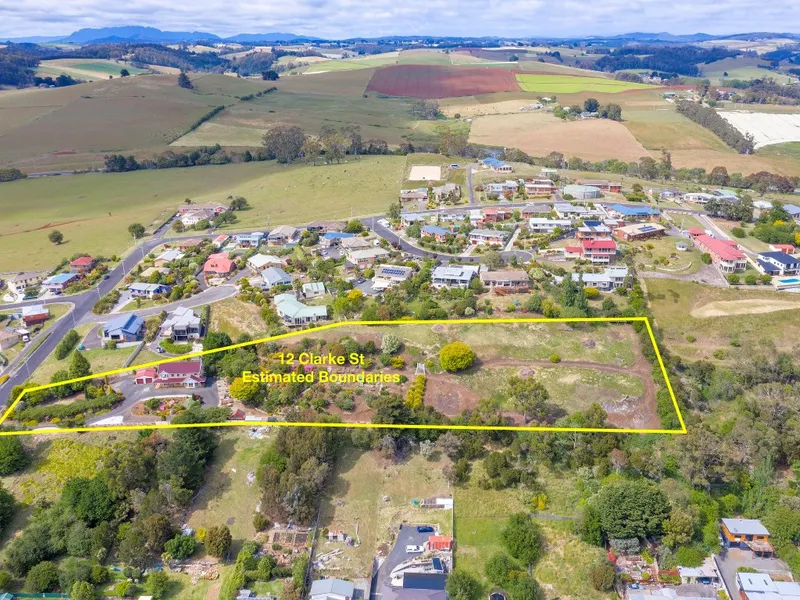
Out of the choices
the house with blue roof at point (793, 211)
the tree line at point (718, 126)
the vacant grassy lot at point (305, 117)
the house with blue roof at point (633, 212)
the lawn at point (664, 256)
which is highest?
the tree line at point (718, 126)

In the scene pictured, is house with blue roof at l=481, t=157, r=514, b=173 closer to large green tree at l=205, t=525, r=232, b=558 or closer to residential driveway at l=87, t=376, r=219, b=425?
residential driveway at l=87, t=376, r=219, b=425

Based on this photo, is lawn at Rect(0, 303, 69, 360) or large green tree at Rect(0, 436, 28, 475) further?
lawn at Rect(0, 303, 69, 360)

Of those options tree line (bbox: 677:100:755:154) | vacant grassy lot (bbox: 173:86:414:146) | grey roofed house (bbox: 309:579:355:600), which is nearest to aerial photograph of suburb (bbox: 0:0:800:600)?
grey roofed house (bbox: 309:579:355:600)

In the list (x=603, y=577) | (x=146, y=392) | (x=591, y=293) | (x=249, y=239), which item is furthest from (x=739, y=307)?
(x=249, y=239)

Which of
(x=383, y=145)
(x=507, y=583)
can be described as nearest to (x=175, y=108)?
(x=383, y=145)

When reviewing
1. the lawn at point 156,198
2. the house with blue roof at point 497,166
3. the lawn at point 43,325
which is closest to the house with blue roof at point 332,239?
the lawn at point 156,198

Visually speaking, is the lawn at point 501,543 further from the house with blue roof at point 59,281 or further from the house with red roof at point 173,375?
the house with blue roof at point 59,281
